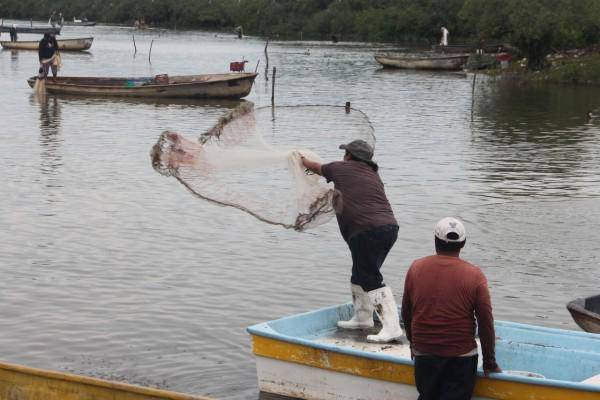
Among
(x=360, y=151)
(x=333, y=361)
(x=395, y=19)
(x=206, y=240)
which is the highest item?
(x=395, y=19)

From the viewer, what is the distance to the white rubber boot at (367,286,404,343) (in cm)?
894

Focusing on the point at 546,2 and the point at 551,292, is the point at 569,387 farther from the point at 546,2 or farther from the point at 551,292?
the point at 546,2

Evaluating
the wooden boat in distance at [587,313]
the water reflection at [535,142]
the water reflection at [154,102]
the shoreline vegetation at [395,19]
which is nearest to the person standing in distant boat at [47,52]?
the water reflection at [154,102]

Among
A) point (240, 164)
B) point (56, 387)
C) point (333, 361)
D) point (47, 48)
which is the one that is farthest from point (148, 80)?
point (56, 387)

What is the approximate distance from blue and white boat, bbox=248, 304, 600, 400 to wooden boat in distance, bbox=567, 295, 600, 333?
5.42 ft

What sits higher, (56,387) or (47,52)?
(47,52)

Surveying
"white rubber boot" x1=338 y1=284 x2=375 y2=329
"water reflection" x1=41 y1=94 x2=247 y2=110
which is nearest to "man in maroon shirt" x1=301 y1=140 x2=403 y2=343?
"white rubber boot" x1=338 y1=284 x2=375 y2=329

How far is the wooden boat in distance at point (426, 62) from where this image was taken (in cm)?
5662

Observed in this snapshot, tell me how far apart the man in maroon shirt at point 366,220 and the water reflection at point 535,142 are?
1104 cm

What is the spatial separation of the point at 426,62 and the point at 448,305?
5089 cm

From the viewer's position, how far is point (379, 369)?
8180 mm

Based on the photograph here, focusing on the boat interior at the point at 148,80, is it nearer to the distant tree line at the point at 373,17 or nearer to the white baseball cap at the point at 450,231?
the distant tree line at the point at 373,17

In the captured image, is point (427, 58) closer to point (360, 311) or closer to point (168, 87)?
point (168, 87)

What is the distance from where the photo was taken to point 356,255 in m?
8.81
